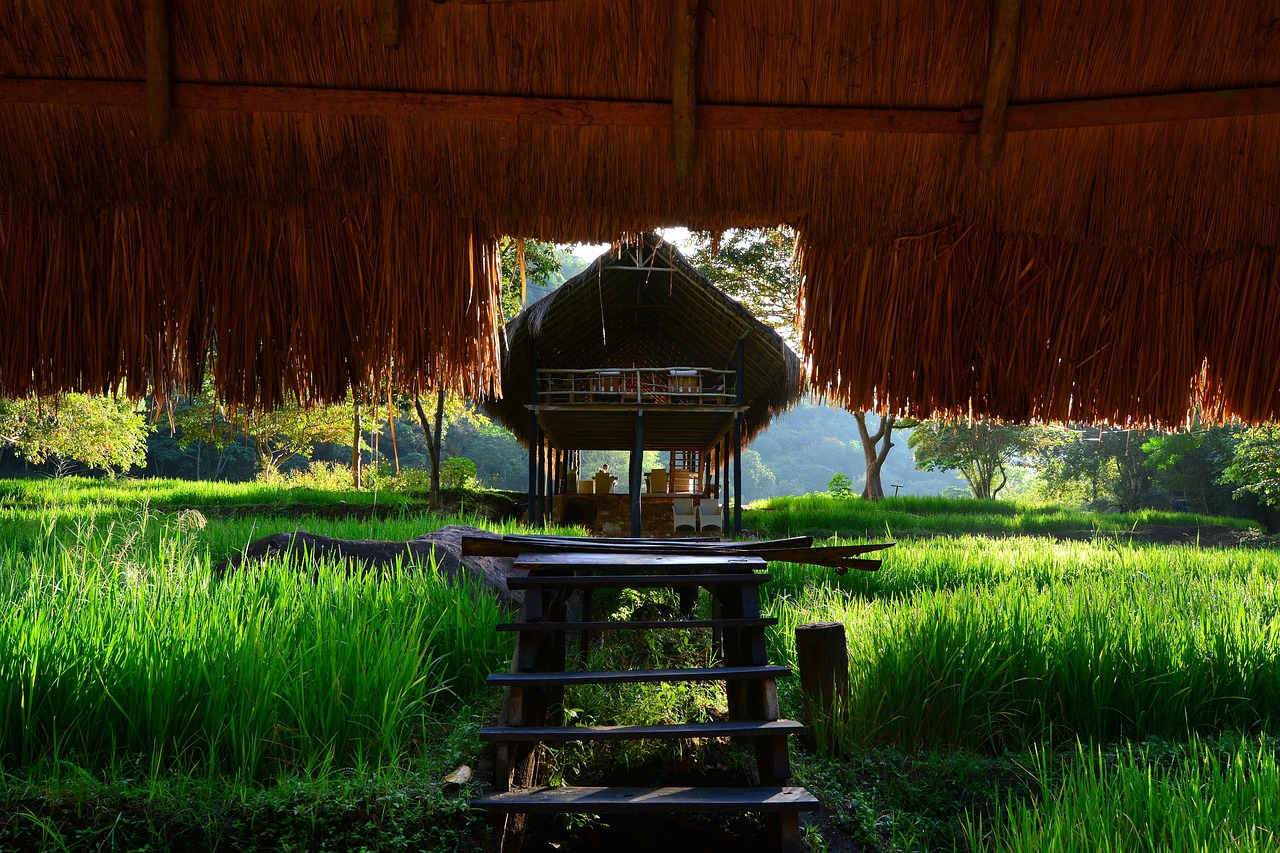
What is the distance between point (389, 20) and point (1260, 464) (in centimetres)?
1685

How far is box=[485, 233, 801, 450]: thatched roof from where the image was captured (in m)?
11.2

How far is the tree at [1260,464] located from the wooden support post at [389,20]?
14.2m

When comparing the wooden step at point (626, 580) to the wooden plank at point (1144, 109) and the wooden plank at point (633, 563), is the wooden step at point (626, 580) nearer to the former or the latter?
the wooden plank at point (633, 563)

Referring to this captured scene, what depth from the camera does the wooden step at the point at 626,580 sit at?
2.89 m

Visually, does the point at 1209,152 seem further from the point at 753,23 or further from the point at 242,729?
the point at 242,729

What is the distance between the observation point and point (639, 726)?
8.84 feet

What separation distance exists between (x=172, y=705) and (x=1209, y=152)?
3.62 metres

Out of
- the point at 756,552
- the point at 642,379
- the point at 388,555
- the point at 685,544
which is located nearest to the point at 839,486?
the point at 642,379

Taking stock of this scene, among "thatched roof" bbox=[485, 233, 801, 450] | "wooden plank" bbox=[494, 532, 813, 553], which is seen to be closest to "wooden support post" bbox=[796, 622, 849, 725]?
"wooden plank" bbox=[494, 532, 813, 553]

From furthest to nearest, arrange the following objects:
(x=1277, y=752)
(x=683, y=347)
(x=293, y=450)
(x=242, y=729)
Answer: (x=293, y=450), (x=683, y=347), (x=1277, y=752), (x=242, y=729)

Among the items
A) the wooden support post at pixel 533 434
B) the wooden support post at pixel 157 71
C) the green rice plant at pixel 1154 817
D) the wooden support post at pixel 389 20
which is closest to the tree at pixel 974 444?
the wooden support post at pixel 533 434

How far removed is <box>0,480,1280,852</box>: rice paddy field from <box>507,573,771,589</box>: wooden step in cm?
54

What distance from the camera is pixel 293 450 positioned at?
2698 cm

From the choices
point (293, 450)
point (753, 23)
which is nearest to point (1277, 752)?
point (753, 23)
